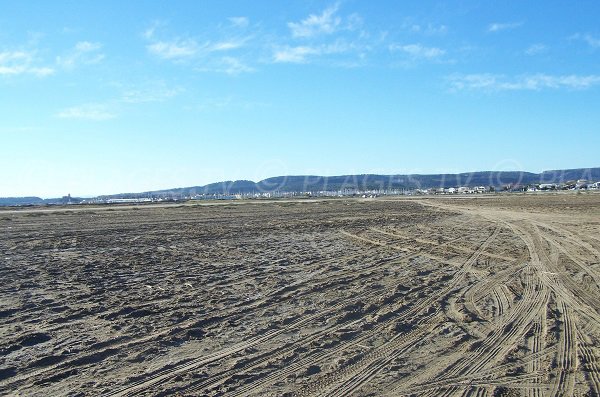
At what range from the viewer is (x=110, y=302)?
8.88m

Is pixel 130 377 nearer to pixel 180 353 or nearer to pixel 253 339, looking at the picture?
pixel 180 353

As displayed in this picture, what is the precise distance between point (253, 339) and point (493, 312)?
3.91m

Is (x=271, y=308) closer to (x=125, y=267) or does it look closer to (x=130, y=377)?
(x=130, y=377)

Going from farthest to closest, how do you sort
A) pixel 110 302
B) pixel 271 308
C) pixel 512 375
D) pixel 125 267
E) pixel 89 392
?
pixel 125 267 → pixel 110 302 → pixel 271 308 → pixel 512 375 → pixel 89 392

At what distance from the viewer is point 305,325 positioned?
7.21m

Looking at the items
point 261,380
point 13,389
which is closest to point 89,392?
point 13,389

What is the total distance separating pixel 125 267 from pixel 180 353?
7781 millimetres

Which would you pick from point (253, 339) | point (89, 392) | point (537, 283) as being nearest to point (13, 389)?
point (89, 392)

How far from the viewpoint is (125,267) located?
13148mm

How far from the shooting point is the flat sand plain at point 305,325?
17.0 ft

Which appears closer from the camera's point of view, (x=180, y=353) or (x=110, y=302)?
(x=180, y=353)

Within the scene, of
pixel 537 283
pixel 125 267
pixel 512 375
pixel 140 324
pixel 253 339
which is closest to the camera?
pixel 512 375

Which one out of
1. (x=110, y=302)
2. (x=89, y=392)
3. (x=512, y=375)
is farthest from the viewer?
(x=110, y=302)

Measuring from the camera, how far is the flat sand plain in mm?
5172
